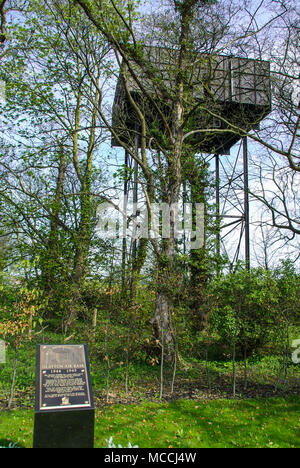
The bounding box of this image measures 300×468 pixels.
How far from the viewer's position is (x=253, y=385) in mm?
8250

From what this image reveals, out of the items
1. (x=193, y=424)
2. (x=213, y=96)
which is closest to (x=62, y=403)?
(x=193, y=424)

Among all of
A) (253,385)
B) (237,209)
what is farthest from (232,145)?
(253,385)

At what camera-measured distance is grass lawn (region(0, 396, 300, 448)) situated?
4.99 metres

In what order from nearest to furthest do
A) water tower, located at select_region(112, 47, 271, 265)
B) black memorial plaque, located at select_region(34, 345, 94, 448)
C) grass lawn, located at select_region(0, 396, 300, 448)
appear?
1. black memorial plaque, located at select_region(34, 345, 94, 448)
2. grass lawn, located at select_region(0, 396, 300, 448)
3. water tower, located at select_region(112, 47, 271, 265)

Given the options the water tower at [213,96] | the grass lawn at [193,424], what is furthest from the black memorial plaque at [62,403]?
the water tower at [213,96]

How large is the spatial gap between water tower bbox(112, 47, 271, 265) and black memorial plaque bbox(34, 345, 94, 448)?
7.81 meters

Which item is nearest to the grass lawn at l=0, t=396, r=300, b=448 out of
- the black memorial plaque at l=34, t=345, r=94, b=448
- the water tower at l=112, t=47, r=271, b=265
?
the black memorial plaque at l=34, t=345, r=94, b=448

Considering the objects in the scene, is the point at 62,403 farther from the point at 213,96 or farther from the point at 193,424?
the point at 213,96

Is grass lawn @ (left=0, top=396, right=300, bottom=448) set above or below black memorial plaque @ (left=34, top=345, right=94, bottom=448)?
below

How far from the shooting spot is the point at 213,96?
38.6 feet

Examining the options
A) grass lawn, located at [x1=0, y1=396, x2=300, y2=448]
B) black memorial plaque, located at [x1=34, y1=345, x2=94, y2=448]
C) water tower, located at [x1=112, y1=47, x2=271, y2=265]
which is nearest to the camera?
black memorial plaque, located at [x1=34, y1=345, x2=94, y2=448]

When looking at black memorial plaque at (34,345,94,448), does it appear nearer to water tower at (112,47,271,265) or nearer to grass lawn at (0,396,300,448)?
grass lawn at (0,396,300,448)

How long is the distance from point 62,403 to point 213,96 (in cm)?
1020

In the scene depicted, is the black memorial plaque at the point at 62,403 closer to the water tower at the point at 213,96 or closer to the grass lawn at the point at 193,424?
the grass lawn at the point at 193,424
